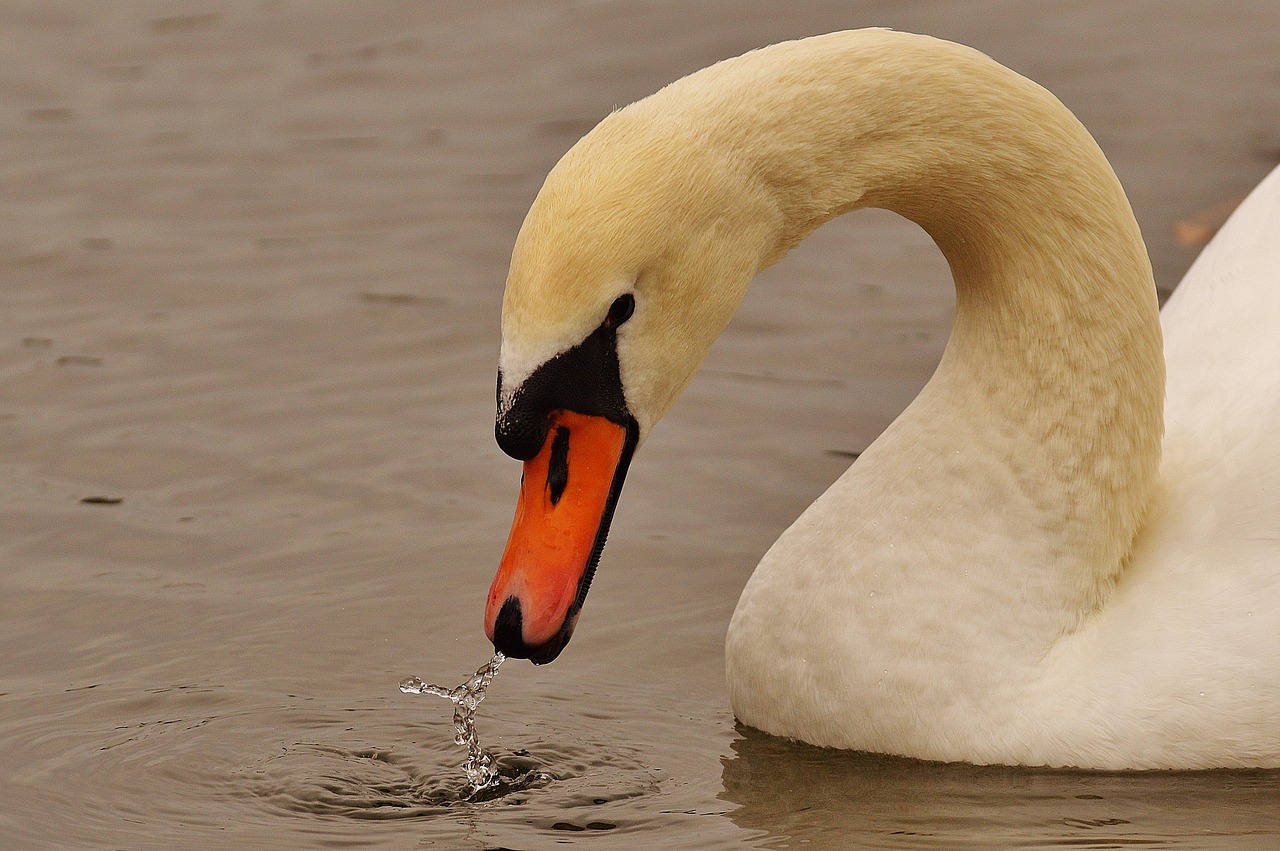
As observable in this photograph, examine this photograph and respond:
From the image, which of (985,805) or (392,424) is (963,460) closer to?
(985,805)

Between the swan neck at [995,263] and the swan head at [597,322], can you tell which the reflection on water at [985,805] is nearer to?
the swan neck at [995,263]

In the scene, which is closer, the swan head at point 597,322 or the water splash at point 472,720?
the swan head at point 597,322

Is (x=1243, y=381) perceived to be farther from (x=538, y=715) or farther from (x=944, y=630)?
(x=538, y=715)

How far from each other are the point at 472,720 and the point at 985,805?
1.23 meters

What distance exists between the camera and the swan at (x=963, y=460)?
15.1ft

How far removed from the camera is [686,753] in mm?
5387

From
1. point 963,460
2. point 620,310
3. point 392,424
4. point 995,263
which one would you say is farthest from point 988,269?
point 392,424

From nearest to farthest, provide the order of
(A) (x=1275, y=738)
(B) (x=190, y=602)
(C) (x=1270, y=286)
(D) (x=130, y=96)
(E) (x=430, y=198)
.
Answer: (A) (x=1275, y=738) < (C) (x=1270, y=286) < (B) (x=190, y=602) < (E) (x=430, y=198) < (D) (x=130, y=96)

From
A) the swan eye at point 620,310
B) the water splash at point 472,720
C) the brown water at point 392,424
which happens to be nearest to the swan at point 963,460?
the swan eye at point 620,310

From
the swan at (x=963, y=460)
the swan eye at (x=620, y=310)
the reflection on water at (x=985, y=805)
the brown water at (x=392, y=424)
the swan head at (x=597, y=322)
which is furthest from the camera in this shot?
the brown water at (x=392, y=424)

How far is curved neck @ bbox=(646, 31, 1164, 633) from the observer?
184 inches

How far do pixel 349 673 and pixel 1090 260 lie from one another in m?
2.19

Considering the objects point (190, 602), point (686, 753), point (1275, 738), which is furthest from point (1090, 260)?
point (190, 602)

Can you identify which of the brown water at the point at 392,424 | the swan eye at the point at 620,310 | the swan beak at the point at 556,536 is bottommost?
the brown water at the point at 392,424
